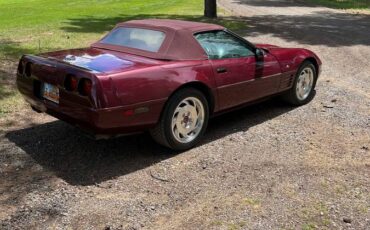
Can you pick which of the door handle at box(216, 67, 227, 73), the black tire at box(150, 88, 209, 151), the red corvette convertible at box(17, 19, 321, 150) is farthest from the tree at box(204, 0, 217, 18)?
the black tire at box(150, 88, 209, 151)

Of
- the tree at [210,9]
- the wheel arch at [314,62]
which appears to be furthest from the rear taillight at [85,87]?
the tree at [210,9]

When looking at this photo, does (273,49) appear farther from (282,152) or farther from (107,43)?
(107,43)

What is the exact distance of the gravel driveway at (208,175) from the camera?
12.5 ft

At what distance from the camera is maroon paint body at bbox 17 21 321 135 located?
438 cm

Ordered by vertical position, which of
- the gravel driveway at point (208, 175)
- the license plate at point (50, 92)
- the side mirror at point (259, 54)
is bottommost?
the gravel driveway at point (208, 175)

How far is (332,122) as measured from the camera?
6152 millimetres

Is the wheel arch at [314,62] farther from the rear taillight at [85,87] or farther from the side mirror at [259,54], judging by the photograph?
the rear taillight at [85,87]

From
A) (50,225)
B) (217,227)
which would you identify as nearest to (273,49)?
(217,227)

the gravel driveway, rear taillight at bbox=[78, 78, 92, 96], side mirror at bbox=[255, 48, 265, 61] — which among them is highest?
side mirror at bbox=[255, 48, 265, 61]

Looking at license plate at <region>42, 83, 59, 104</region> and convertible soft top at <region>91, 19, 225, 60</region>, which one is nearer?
license plate at <region>42, 83, 59, 104</region>

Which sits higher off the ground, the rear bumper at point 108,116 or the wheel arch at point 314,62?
the wheel arch at point 314,62

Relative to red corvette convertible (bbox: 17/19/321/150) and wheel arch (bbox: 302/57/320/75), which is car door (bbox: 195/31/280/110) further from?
wheel arch (bbox: 302/57/320/75)

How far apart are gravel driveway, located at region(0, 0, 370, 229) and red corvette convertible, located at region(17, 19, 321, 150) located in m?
0.40

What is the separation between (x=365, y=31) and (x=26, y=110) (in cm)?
1251
